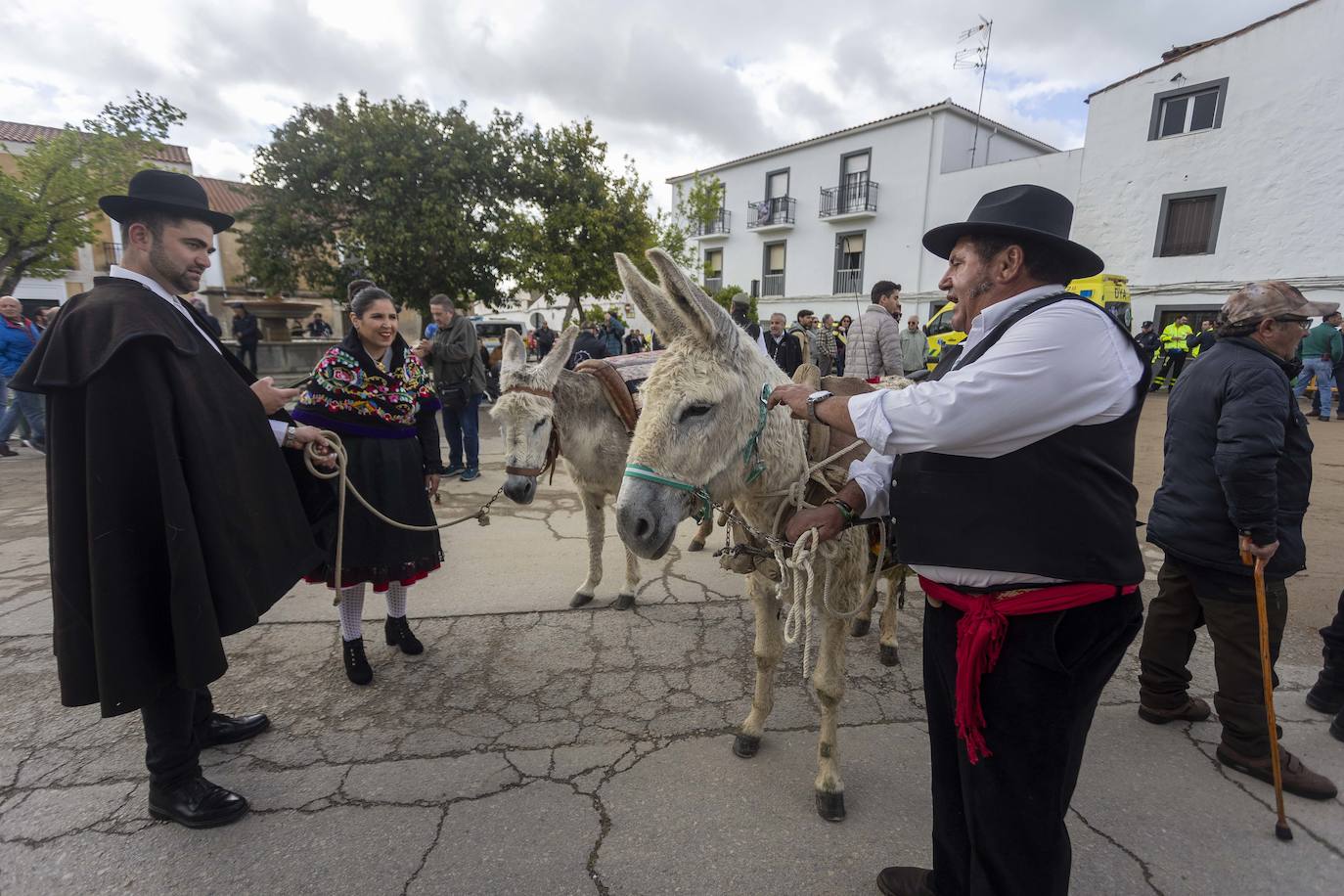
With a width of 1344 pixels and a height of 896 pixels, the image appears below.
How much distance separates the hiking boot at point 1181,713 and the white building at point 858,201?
70.8 ft

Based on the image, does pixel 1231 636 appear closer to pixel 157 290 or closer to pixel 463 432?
pixel 157 290

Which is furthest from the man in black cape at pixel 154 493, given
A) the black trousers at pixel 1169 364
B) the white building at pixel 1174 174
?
the white building at pixel 1174 174

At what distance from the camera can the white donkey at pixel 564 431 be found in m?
3.62

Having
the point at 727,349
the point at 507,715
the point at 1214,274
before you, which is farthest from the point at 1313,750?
the point at 1214,274

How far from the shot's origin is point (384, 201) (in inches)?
500

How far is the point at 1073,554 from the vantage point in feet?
4.45

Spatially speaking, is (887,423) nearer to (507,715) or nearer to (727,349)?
(727,349)

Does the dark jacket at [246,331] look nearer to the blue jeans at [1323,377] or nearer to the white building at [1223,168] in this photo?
the blue jeans at [1323,377]

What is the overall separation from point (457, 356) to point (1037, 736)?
6.82m

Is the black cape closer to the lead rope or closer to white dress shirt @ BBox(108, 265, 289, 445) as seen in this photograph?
white dress shirt @ BBox(108, 265, 289, 445)

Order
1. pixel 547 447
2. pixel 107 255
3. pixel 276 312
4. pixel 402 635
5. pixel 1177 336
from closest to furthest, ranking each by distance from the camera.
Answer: pixel 402 635
pixel 547 447
pixel 276 312
pixel 1177 336
pixel 107 255

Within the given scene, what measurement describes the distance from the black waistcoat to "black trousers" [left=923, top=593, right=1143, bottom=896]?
16 centimetres

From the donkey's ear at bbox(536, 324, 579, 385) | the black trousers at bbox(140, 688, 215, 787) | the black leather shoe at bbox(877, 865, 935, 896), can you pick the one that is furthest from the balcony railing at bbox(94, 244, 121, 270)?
the black leather shoe at bbox(877, 865, 935, 896)

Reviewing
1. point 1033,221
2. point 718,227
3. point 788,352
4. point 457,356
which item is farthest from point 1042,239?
point 718,227
